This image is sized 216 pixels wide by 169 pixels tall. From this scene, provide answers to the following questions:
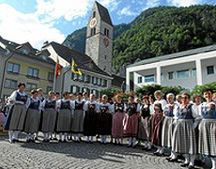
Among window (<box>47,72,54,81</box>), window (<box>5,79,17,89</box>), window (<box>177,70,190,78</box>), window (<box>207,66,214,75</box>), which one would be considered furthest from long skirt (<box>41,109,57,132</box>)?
window (<box>47,72,54,81</box>)

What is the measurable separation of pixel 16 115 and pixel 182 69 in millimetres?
22459

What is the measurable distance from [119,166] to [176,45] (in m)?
53.4

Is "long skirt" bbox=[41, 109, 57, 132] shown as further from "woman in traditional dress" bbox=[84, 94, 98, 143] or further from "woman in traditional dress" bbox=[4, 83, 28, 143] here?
"woman in traditional dress" bbox=[84, 94, 98, 143]

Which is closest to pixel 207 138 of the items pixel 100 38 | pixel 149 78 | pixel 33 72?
Answer: pixel 149 78

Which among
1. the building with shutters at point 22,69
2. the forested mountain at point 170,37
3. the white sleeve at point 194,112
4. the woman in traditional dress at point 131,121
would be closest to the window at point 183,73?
the building with shutters at point 22,69

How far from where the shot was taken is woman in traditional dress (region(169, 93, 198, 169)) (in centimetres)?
446

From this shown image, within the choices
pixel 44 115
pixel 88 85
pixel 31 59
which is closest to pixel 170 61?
pixel 88 85

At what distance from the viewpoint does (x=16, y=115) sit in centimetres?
655

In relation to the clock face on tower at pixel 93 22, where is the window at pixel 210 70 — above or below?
below

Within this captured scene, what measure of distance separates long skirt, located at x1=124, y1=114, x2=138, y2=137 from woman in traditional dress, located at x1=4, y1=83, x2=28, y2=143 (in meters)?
3.70

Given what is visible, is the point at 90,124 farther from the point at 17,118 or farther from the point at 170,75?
the point at 170,75

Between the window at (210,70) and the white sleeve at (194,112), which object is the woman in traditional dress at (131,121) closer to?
the white sleeve at (194,112)

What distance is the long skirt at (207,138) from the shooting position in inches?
162

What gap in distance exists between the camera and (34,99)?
6.93 meters
